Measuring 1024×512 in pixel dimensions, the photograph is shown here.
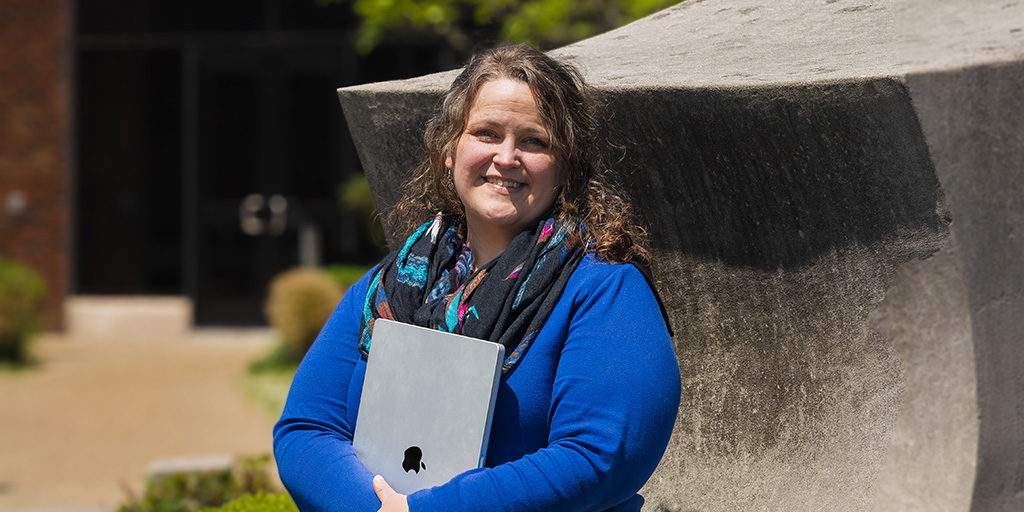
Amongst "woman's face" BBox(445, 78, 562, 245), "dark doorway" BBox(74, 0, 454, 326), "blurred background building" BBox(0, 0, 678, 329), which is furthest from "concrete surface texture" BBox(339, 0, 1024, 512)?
"dark doorway" BBox(74, 0, 454, 326)

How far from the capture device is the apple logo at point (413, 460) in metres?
1.63

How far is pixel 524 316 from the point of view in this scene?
159 centimetres

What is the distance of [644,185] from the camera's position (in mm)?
2051

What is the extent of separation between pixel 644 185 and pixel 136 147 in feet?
39.5

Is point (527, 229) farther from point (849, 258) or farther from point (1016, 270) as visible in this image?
point (1016, 270)

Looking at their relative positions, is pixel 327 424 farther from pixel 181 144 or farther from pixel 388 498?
pixel 181 144

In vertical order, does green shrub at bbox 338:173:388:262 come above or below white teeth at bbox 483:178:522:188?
below

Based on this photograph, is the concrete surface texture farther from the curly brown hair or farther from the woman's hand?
the woman's hand

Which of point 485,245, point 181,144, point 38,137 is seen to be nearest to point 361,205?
point 181,144

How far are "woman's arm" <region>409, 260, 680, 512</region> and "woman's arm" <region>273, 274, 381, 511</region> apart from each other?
0.18 metres

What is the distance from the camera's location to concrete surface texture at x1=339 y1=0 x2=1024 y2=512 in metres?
1.69

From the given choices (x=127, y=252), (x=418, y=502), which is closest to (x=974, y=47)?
(x=418, y=502)

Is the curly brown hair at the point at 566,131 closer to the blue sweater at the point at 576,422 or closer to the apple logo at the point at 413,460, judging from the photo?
the blue sweater at the point at 576,422

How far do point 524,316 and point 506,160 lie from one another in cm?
27
